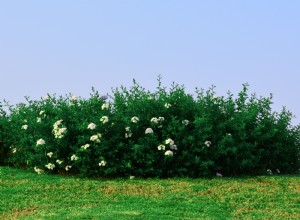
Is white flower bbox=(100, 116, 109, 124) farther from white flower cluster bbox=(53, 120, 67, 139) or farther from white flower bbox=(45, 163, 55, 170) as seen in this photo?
white flower bbox=(45, 163, 55, 170)

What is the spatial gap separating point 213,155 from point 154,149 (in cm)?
127

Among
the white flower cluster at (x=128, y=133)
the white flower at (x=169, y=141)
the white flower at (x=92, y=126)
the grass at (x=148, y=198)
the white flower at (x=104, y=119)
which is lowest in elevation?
the grass at (x=148, y=198)

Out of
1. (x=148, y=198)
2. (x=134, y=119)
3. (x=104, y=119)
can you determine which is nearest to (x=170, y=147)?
(x=134, y=119)

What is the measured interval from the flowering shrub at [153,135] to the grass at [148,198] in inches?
19.9

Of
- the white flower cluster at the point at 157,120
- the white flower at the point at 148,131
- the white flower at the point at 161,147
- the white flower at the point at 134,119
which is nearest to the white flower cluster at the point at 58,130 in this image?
the white flower at the point at 134,119

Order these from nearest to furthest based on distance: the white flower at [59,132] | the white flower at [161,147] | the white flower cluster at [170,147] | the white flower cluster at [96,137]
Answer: the white flower cluster at [170,147]
the white flower at [161,147]
the white flower cluster at [96,137]
the white flower at [59,132]

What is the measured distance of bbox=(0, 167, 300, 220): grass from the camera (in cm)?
887

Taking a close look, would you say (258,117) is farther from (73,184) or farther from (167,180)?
(73,184)

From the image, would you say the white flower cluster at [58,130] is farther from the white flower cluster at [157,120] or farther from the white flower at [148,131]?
the white flower cluster at [157,120]

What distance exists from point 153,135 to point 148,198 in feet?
8.36

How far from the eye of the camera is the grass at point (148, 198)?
8.87m

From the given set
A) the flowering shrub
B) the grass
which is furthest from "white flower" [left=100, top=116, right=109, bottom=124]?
the grass

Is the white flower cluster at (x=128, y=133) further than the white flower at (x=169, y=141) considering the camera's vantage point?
Yes

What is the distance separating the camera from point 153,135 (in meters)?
12.3
